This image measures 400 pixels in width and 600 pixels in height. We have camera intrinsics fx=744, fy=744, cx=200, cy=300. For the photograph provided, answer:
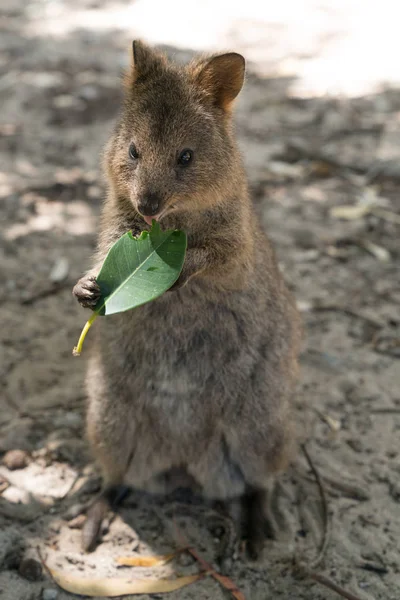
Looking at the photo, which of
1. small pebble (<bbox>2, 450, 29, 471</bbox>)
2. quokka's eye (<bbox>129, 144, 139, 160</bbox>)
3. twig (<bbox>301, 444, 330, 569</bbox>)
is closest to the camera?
quokka's eye (<bbox>129, 144, 139, 160</bbox>)

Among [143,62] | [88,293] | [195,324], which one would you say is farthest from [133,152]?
[195,324]

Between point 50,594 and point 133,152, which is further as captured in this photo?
point 50,594

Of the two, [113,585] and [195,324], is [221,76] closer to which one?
[195,324]

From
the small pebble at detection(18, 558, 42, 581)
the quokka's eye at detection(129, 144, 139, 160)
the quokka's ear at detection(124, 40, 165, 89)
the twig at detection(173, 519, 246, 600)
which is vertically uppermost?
the quokka's ear at detection(124, 40, 165, 89)

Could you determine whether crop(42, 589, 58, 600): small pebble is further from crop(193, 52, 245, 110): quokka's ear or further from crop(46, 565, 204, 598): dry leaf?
crop(193, 52, 245, 110): quokka's ear

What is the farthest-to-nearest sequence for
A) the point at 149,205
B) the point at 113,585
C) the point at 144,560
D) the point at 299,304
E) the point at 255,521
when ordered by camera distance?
the point at 299,304
the point at 255,521
the point at 144,560
the point at 113,585
the point at 149,205

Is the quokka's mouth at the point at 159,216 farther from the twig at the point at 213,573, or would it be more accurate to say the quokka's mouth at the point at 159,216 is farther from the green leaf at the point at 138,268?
the twig at the point at 213,573

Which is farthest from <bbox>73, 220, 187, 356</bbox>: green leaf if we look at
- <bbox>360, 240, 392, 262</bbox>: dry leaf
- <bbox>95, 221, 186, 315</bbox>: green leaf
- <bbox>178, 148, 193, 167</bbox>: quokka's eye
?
<bbox>360, 240, 392, 262</bbox>: dry leaf
